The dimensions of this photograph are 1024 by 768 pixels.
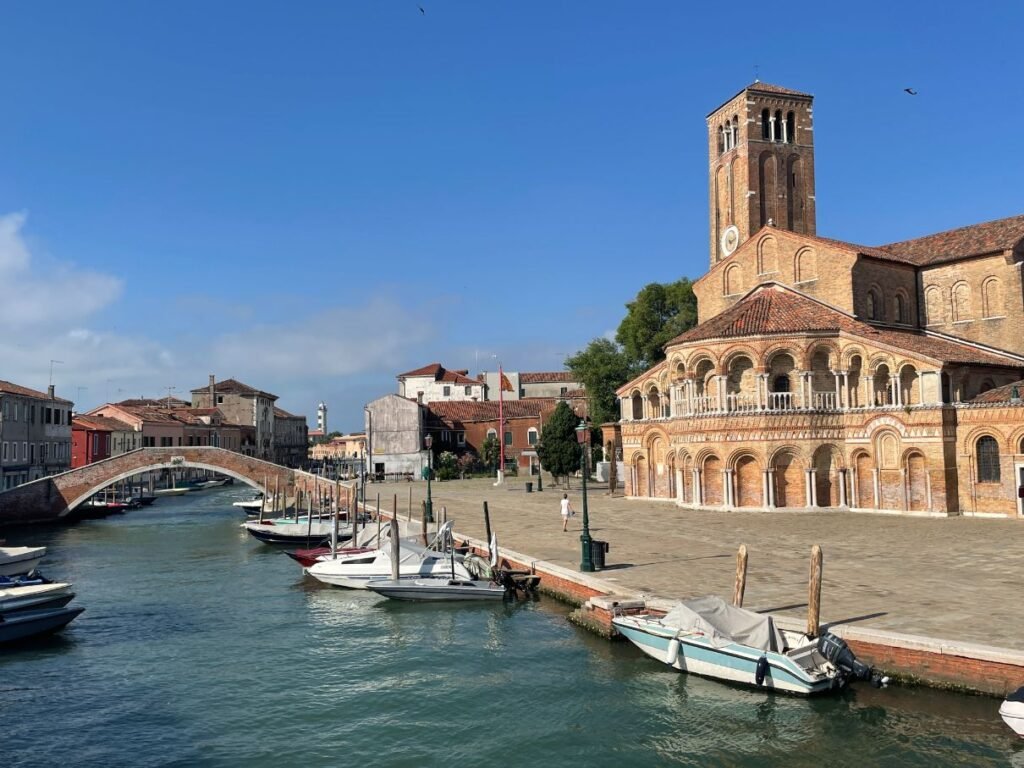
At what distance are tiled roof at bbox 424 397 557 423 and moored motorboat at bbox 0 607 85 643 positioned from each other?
169 ft

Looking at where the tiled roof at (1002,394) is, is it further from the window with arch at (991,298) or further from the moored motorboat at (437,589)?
the moored motorboat at (437,589)

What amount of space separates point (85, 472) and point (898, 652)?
48548mm

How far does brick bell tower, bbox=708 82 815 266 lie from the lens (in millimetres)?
44156

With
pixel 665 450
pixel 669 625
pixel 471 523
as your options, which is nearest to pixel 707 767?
pixel 669 625

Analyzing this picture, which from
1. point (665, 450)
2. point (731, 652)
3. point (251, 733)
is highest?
point (665, 450)

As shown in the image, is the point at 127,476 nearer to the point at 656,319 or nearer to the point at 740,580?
the point at 656,319

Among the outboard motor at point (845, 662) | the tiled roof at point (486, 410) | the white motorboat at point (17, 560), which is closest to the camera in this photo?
the outboard motor at point (845, 662)

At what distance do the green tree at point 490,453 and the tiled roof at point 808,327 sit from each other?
3442 cm

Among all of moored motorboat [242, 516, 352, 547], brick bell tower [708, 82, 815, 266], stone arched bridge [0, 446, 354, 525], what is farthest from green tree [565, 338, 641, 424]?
moored motorboat [242, 516, 352, 547]

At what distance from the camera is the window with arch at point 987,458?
2805cm

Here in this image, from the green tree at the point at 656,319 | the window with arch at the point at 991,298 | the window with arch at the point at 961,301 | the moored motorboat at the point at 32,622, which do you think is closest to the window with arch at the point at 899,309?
the window with arch at the point at 961,301

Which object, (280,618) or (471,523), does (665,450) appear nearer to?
(471,523)

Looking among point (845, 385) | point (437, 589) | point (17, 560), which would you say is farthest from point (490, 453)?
point (437, 589)

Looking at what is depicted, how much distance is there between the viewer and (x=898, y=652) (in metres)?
11.9
